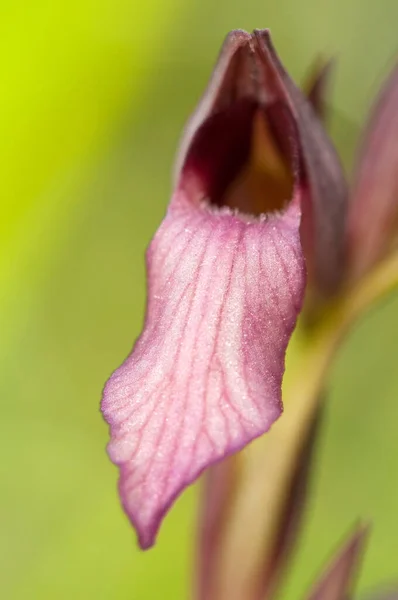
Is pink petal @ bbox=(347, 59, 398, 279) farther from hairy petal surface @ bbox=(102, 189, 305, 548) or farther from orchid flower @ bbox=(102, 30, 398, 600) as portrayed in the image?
hairy petal surface @ bbox=(102, 189, 305, 548)

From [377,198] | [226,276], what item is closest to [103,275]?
[377,198]

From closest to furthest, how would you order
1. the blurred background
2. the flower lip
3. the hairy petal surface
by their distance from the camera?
the hairy petal surface
the flower lip
the blurred background

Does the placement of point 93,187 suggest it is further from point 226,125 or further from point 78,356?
point 226,125

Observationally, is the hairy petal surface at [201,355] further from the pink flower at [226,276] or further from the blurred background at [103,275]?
the blurred background at [103,275]

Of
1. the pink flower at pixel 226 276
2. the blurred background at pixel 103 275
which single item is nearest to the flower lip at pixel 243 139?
the pink flower at pixel 226 276

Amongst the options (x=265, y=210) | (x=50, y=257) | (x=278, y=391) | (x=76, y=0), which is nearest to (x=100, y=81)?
(x=76, y=0)

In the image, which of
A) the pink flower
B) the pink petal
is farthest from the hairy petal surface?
the pink petal
